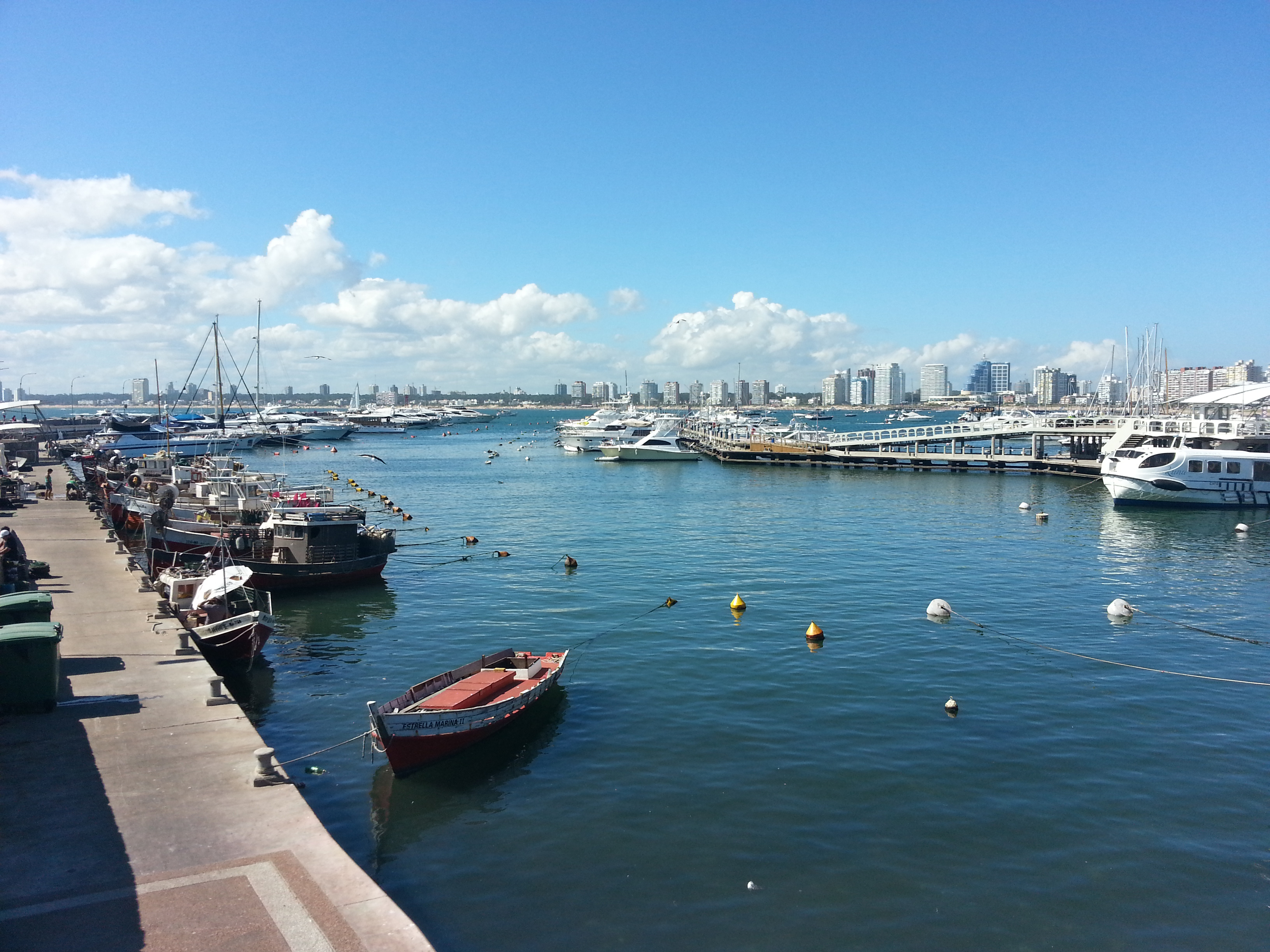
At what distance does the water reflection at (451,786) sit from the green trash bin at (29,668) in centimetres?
739

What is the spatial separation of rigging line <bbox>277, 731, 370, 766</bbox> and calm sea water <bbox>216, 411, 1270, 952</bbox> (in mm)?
305

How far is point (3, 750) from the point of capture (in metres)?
16.5

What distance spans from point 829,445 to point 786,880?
97047 mm

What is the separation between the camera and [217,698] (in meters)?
19.5

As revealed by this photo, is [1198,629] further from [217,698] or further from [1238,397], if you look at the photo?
[1238,397]

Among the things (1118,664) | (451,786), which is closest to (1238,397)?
(1118,664)

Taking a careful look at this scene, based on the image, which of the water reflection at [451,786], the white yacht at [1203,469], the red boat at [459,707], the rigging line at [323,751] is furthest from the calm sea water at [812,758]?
the white yacht at [1203,469]

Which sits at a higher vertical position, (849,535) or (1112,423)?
(1112,423)

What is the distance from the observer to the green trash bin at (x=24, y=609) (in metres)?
20.5

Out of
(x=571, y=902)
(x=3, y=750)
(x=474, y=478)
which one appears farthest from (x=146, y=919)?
(x=474, y=478)

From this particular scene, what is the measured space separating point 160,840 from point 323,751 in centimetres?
663

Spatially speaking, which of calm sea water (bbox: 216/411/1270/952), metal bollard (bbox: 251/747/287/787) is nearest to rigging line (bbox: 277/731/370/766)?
calm sea water (bbox: 216/411/1270/952)

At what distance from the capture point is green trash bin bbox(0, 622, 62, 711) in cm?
1784

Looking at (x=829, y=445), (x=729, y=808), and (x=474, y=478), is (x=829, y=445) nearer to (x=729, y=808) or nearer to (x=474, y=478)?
(x=474, y=478)
